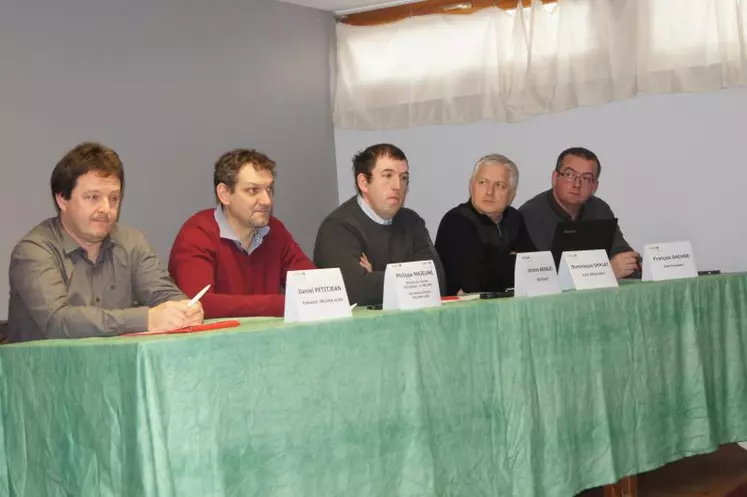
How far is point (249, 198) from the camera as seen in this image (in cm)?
316

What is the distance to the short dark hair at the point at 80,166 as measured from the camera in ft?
8.37

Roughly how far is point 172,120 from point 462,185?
1.60m

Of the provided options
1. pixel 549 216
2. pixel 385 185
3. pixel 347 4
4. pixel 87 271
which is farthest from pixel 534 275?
pixel 347 4

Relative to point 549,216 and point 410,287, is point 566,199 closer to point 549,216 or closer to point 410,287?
point 549,216

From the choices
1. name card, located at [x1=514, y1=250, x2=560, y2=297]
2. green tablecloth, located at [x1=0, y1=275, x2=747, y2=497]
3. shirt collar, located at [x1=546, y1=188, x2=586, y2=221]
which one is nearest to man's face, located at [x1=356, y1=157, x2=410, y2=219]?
name card, located at [x1=514, y1=250, x2=560, y2=297]

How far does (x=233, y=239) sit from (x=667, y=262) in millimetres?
1425

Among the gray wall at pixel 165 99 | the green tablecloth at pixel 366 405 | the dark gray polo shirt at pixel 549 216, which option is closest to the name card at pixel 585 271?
the green tablecloth at pixel 366 405

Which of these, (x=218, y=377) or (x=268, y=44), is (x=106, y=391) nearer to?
(x=218, y=377)

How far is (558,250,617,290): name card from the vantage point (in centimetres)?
315

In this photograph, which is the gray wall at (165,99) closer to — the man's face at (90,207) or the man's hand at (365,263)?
the man's hand at (365,263)

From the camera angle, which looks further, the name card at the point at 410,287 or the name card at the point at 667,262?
the name card at the point at 667,262

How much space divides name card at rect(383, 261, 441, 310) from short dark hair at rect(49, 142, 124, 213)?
0.71 metres

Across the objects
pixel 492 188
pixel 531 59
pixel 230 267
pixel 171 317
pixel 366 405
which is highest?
pixel 531 59

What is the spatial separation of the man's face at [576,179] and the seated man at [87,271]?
7.02ft
